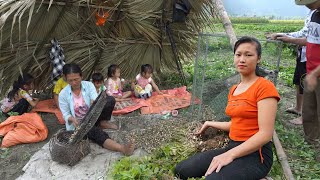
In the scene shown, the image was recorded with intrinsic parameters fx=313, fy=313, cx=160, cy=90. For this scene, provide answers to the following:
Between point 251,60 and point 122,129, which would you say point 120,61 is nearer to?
point 122,129

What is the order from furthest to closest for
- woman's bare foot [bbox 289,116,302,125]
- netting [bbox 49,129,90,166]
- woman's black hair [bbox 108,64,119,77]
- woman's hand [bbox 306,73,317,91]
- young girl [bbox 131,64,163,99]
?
young girl [bbox 131,64,163,99] < woman's black hair [bbox 108,64,119,77] < woman's bare foot [bbox 289,116,302,125] < netting [bbox 49,129,90,166] < woman's hand [bbox 306,73,317,91]

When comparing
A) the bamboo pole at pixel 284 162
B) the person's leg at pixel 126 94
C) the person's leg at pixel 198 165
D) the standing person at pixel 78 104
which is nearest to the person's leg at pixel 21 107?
the standing person at pixel 78 104

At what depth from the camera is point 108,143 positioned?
366 cm

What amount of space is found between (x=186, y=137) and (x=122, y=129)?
4.29ft

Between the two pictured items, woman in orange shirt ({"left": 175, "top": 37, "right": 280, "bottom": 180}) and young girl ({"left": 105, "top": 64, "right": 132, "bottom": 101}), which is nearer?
woman in orange shirt ({"left": 175, "top": 37, "right": 280, "bottom": 180})

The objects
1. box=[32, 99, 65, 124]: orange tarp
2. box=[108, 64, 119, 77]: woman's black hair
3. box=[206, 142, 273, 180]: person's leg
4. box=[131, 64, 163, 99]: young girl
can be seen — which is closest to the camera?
box=[206, 142, 273, 180]: person's leg

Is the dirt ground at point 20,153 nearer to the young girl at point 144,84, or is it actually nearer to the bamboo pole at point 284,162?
the bamboo pole at point 284,162

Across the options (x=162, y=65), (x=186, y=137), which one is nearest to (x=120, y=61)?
(x=162, y=65)

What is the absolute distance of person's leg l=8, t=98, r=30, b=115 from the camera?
468cm

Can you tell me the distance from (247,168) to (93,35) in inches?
152

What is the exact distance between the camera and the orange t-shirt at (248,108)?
2.24 metres

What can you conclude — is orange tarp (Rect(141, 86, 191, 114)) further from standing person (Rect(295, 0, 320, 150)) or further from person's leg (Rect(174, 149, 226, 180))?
person's leg (Rect(174, 149, 226, 180))

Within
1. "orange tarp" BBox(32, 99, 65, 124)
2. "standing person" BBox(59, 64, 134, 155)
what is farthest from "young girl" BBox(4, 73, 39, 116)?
"standing person" BBox(59, 64, 134, 155)

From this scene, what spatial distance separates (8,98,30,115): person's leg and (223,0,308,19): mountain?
122ft
